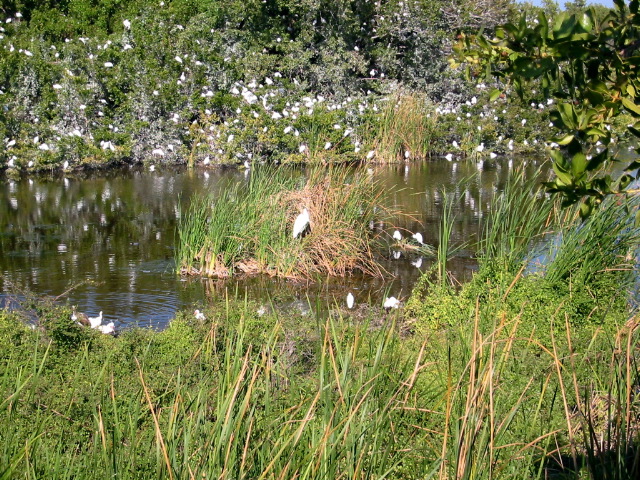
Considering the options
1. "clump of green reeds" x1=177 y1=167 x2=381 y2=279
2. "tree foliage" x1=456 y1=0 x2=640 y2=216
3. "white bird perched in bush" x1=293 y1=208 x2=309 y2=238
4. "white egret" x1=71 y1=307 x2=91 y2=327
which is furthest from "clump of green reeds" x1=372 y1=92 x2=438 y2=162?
"tree foliage" x1=456 y1=0 x2=640 y2=216

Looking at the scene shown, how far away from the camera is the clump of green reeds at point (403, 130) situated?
12.6 metres

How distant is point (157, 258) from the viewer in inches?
283

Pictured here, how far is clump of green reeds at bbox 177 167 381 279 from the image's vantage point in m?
6.52

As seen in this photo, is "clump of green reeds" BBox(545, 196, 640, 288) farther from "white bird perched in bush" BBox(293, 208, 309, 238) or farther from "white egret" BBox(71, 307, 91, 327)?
"white egret" BBox(71, 307, 91, 327)

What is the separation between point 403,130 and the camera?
41.9 feet

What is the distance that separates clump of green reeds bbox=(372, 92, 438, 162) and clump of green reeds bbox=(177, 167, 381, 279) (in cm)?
589

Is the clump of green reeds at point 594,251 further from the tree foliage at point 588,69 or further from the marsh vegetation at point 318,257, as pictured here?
the tree foliage at point 588,69

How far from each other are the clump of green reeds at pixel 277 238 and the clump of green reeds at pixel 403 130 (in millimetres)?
5887

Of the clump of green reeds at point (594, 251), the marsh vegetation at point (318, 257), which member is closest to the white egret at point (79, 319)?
the marsh vegetation at point (318, 257)

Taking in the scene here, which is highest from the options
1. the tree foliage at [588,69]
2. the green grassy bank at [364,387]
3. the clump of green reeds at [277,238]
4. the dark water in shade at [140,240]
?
the tree foliage at [588,69]

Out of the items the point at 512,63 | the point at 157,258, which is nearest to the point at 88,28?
the point at 157,258

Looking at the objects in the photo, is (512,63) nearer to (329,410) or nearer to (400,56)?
(329,410)

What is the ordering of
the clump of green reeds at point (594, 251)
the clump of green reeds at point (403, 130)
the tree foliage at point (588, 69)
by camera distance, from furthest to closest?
1. the clump of green reeds at point (403, 130)
2. the clump of green reeds at point (594, 251)
3. the tree foliage at point (588, 69)

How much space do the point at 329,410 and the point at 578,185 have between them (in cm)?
92
